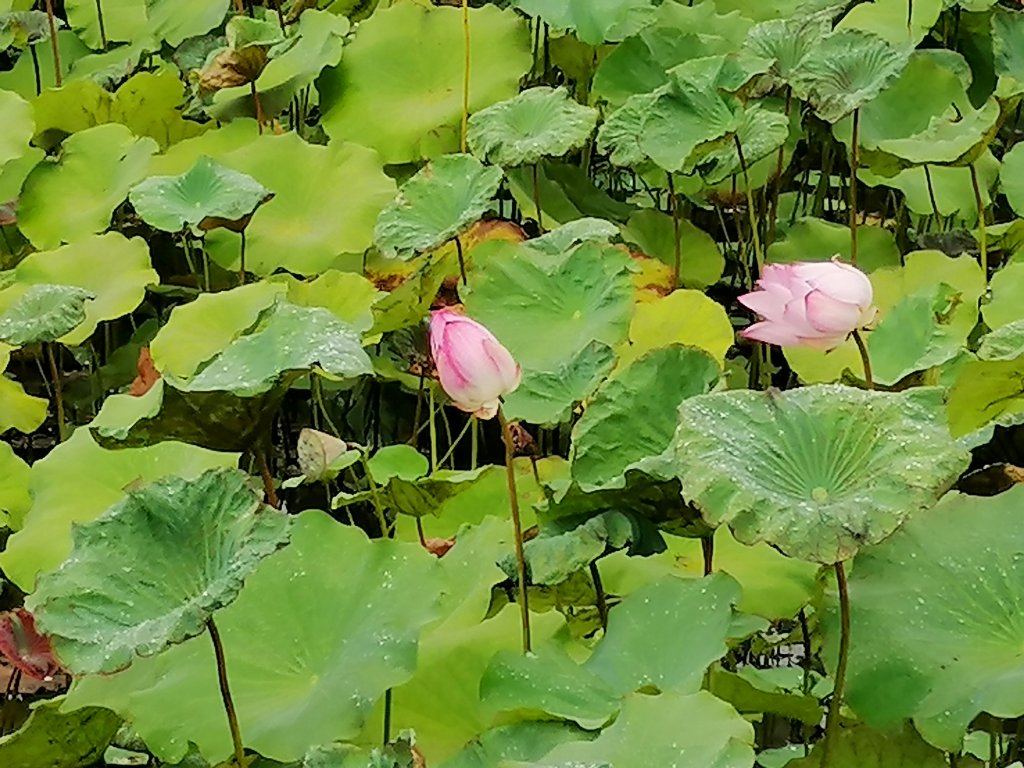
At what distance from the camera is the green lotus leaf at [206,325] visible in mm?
1369

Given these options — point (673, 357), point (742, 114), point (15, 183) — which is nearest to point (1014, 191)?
point (742, 114)

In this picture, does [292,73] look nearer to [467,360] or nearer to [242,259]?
[242,259]

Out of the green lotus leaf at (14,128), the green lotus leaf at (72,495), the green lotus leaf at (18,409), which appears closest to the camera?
the green lotus leaf at (72,495)

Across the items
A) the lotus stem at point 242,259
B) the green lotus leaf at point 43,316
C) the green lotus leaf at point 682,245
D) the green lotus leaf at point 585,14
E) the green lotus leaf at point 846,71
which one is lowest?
the green lotus leaf at point 682,245

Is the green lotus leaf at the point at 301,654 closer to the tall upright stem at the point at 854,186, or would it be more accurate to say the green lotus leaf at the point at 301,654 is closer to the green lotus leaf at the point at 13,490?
the green lotus leaf at the point at 13,490

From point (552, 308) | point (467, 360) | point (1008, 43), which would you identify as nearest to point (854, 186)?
point (1008, 43)

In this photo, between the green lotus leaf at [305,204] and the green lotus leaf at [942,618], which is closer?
the green lotus leaf at [942,618]

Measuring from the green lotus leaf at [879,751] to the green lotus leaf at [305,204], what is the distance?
93 cm

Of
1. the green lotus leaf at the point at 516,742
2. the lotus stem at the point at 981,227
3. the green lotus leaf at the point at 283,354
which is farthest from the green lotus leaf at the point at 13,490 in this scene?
the lotus stem at the point at 981,227

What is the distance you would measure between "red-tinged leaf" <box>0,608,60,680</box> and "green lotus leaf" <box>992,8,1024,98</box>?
3.74ft

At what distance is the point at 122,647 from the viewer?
0.70m

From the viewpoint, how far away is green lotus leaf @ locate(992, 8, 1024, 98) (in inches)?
60.6

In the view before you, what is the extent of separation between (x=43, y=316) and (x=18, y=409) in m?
0.27

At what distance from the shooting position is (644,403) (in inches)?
37.1
